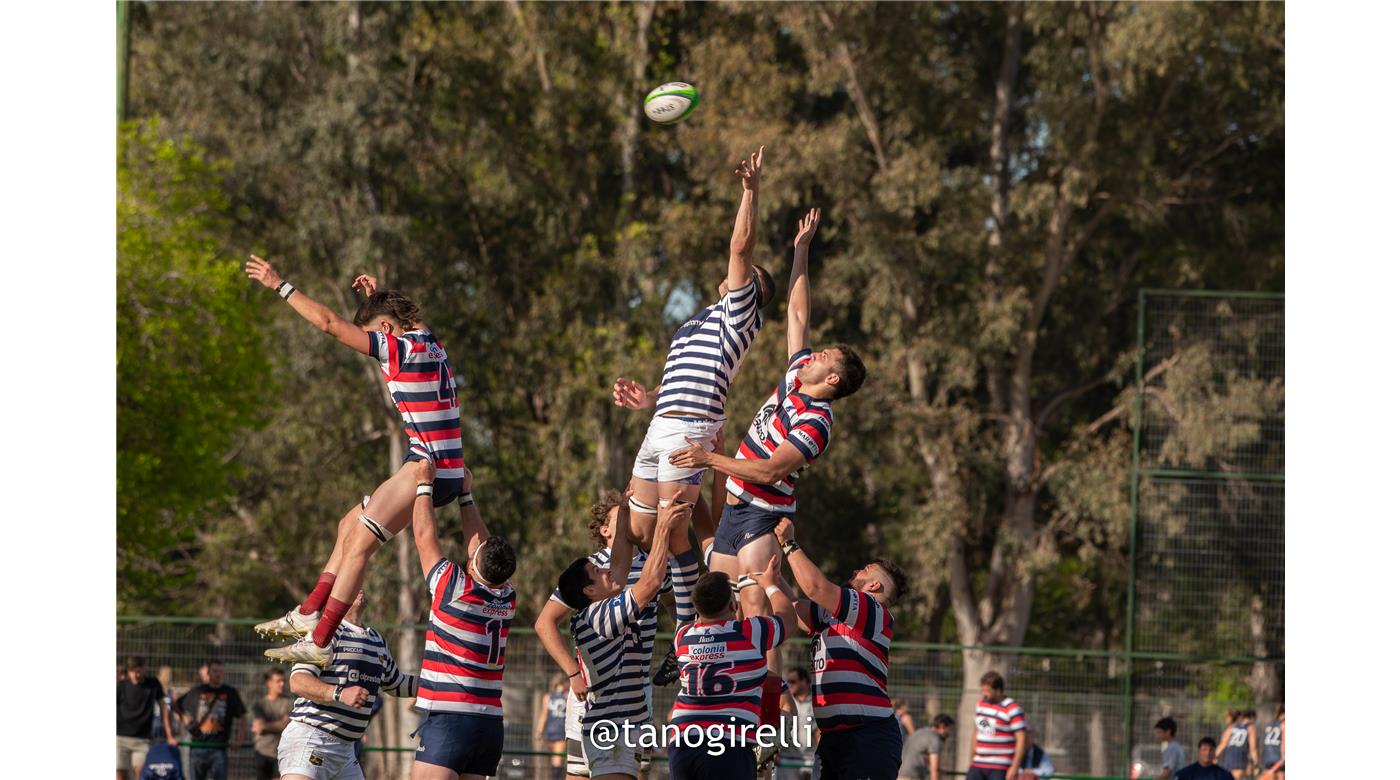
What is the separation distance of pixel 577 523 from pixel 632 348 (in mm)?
3152

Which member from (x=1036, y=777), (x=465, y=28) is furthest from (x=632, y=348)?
(x=1036, y=777)

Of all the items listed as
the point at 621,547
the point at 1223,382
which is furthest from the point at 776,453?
the point at 1223,382

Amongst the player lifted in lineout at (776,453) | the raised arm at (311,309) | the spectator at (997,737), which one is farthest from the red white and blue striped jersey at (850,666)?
the spectator at (997,737)

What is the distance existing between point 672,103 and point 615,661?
12.7 ft

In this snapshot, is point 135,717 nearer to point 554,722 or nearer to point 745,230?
point 554,722

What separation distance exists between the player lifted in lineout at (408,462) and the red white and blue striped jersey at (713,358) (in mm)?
1375

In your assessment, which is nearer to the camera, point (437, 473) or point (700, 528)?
point (437, 473)

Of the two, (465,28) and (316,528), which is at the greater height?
(465,28)

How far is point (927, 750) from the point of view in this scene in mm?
16406

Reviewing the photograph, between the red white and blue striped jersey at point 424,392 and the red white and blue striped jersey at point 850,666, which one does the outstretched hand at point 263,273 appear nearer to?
the red white and blue striped jersey at point 424,392

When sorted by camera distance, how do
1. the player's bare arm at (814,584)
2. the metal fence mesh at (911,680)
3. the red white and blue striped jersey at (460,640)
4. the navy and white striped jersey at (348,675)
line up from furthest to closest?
1. the metal fence mesh at (911,680)
2. the navy and white striped jersey at (348,675)
3. the player's bare arm at (814,584)
4. the red white and blue striped jersey at (460,640)

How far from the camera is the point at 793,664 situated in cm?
2039

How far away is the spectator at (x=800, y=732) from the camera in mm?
11950

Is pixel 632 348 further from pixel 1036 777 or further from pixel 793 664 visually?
pixel 1036 777
